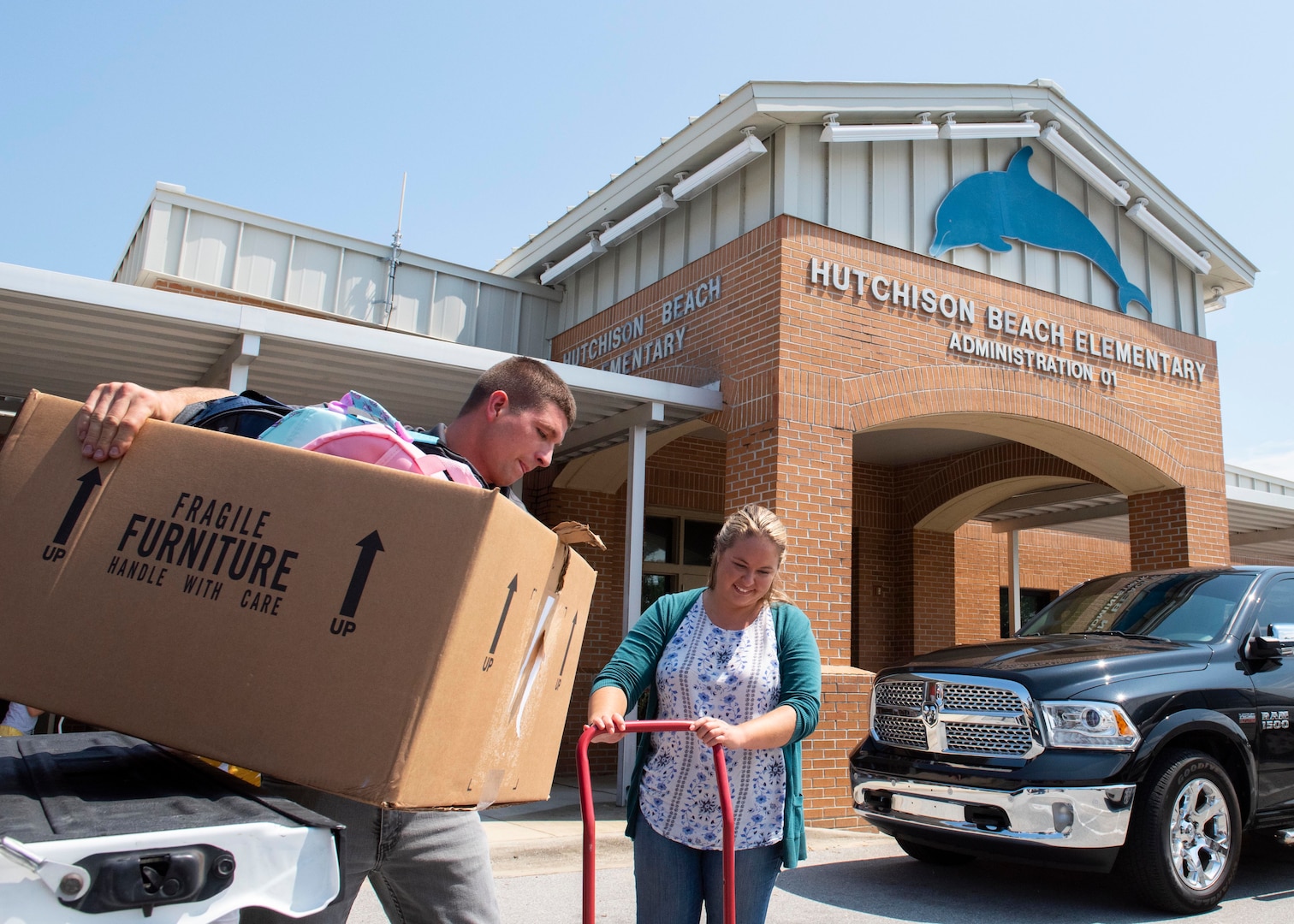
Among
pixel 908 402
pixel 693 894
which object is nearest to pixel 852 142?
pixel 908 402

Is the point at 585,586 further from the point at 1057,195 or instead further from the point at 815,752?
the point at 1057,195

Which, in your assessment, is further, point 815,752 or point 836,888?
point 815,752

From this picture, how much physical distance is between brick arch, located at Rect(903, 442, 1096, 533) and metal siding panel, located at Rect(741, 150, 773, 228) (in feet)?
15.7

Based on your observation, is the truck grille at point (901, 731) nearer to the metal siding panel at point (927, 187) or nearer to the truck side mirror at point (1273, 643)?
the truck side mirror at point (1273, 643)

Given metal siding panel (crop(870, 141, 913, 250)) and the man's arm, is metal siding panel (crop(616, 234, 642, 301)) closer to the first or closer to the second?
metal siding panel (crop(870, 141, 913, 250))

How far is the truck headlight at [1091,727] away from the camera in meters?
4.77

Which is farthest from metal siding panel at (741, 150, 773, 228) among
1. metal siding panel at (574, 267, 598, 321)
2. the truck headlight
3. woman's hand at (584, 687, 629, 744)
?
woman's hand at (584, 687, 629, 744)

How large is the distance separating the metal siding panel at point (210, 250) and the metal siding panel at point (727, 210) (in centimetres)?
480

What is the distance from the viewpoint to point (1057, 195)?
10.3 meters

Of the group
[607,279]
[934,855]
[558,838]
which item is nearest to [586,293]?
[607,279]

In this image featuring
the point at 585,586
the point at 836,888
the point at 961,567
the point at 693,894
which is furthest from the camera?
the point at 961,567

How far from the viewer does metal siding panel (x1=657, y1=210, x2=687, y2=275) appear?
976 cm

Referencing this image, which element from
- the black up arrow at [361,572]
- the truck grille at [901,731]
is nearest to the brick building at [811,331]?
the truck grille at [901,731]

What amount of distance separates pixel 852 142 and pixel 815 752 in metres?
5.31
